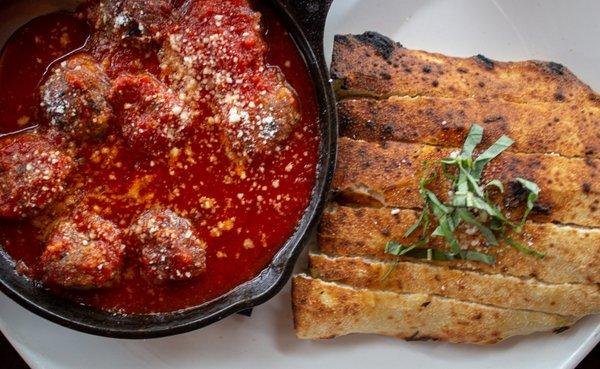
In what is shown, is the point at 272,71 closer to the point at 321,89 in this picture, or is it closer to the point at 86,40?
the point at 321,89

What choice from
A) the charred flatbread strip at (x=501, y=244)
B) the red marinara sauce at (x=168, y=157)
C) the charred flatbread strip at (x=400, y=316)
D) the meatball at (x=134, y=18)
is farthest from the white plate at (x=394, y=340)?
the meatball at (x=134, y=18)

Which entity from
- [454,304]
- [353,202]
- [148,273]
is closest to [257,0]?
[353,202]

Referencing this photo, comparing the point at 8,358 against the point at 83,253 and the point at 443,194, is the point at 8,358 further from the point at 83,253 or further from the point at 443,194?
the point at 443,194

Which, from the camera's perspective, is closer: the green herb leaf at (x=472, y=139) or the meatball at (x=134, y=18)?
the meatball at (x=134, y=18)

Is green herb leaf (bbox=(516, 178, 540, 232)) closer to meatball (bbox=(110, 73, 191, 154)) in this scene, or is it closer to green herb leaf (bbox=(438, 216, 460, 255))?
green herb leaf (bbox=(438, 216, 460, 255))

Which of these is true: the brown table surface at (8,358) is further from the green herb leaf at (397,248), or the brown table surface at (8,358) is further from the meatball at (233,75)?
the green herb leaf at (397,248)

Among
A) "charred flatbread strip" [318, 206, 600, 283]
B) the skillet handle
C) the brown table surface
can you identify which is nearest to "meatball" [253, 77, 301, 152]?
the skillet handle
